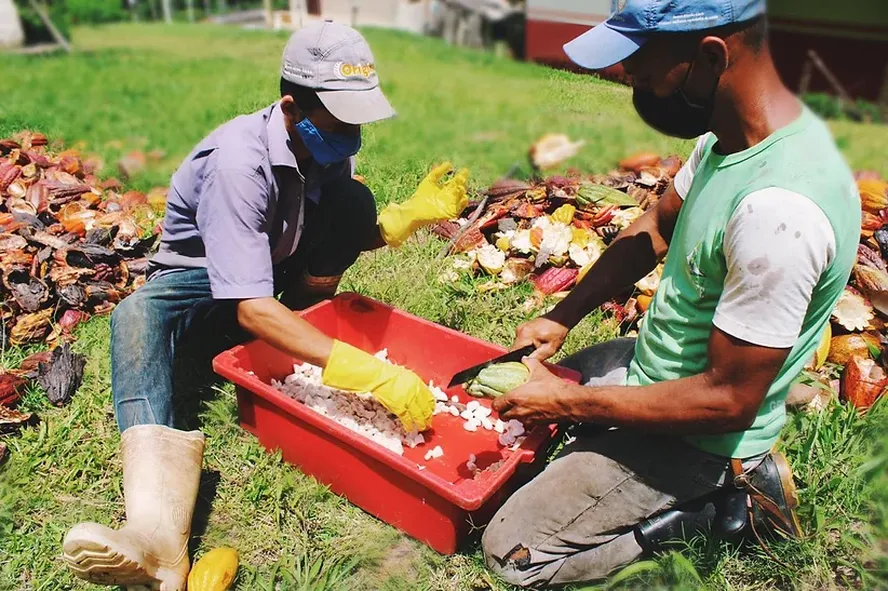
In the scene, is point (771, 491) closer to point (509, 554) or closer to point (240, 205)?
point (509, 554)

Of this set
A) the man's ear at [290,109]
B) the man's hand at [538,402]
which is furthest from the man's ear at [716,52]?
the man's ear at [290,109]

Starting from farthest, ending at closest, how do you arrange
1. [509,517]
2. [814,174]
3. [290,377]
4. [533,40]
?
[533,40], [290,377], [509,517], [814,174]

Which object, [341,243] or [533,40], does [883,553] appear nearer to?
[341,243]

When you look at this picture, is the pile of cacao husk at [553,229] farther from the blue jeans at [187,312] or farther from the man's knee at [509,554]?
the man's knee at [509,554]

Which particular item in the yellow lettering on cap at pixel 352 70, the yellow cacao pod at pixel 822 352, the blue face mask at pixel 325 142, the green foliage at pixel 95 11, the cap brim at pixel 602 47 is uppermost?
the cap brim at pixel 602 47

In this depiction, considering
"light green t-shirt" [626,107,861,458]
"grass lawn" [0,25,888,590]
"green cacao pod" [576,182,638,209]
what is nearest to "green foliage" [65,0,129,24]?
"grass lawn" [0,25,888,590]

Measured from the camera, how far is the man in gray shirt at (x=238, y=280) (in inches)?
103

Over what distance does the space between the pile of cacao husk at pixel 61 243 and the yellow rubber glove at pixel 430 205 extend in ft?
6.16

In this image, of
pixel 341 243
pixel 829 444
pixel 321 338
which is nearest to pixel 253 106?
pixel 341 243

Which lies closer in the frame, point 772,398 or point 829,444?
point 772,398

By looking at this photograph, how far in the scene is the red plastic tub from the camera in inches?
102

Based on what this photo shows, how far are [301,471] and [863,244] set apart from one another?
11.6ft

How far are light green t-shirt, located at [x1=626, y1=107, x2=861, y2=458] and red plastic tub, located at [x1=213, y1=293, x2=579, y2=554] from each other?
89 cm

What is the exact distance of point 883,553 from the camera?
2.56m
